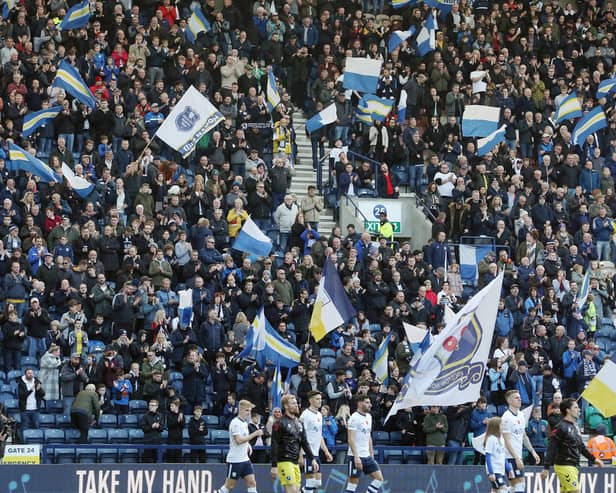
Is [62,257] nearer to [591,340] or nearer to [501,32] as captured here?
[591,340]

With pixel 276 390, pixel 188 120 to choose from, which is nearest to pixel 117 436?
pixel 276 390

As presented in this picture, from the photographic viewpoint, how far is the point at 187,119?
115ft

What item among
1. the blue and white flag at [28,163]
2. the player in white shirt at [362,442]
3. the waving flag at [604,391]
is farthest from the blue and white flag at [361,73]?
the player in white shirt at [362,442]

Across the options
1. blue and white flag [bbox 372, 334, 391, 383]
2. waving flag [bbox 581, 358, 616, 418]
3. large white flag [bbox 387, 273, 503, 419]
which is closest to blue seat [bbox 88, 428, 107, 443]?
blue and white flag [bbox 372, 334, 391, 383]

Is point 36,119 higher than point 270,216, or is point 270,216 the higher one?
point 36,119

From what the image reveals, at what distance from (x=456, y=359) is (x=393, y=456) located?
3.78 meters

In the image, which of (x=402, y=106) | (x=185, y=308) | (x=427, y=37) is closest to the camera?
(x=185, y=308)

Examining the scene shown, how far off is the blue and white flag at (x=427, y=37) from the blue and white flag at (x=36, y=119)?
11.5 m

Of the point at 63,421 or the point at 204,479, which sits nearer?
the point at 204,479

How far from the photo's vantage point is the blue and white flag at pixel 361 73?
130ft

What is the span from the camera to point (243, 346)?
3231 centimetres

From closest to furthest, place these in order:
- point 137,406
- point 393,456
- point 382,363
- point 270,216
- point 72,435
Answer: point 72,435 → point 137,406 → point 393,456 → point 382,363 → point 270,216

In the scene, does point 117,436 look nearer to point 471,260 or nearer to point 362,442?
point 362,442

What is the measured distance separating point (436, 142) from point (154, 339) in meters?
11.2
